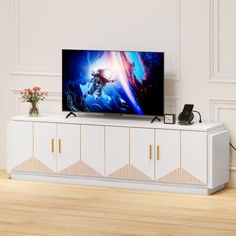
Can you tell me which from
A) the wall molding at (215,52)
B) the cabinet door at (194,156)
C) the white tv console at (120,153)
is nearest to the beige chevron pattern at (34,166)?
the white tv console at (120,153)

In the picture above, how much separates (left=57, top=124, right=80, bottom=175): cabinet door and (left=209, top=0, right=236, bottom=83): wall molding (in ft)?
4.42

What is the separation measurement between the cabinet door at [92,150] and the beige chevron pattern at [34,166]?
15.4 inches

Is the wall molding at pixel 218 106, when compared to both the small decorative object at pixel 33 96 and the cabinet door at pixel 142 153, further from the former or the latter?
the small decorative object at pixel 33 96

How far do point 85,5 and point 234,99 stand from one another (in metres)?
1.71

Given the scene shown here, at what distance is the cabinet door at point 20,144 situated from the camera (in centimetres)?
825

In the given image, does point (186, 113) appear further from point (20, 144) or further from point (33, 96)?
point (20, 144)

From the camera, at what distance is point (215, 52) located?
7.91 m

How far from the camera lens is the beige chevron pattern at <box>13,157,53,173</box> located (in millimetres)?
8227

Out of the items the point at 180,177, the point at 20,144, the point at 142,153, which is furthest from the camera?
the point at 20,144

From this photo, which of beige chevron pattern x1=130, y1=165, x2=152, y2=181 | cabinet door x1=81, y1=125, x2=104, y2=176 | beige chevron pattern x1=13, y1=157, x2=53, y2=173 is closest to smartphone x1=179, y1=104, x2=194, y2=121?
beige chevron pattern x1=130, y1=165, x2=152, y2=181

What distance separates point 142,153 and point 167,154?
0.78 feet

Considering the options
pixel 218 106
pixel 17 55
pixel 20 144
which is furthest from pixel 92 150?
pixel 17 55

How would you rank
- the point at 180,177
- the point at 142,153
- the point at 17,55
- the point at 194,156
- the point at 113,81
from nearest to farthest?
the point at 194,156, the point at 180,177, the point at 142,153, the point at 113,81, the point at 17,55

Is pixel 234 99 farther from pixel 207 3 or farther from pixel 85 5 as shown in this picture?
pixel 85 5
